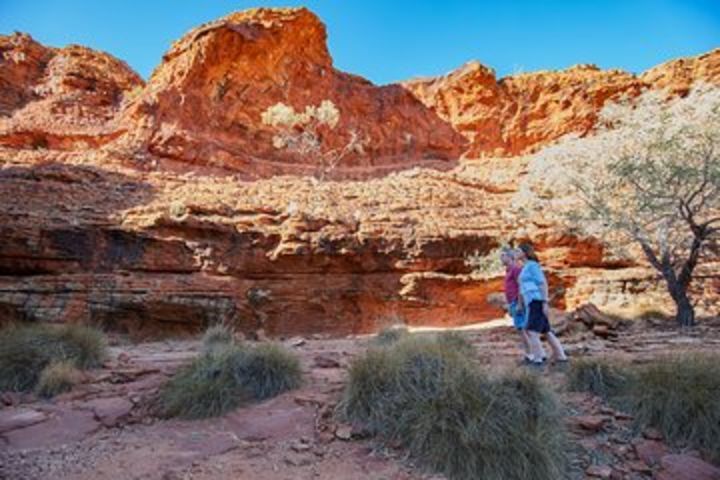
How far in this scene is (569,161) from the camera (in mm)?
11234

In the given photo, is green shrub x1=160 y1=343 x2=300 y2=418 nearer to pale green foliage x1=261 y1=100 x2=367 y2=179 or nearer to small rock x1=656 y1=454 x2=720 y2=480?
small rock x1=656 y1=454 x2=720 y2=480

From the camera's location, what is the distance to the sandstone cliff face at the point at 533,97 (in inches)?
1240

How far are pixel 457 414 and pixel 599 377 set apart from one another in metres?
1.84

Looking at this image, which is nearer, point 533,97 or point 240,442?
point 240,442

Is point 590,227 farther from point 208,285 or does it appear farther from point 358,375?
point 208,285

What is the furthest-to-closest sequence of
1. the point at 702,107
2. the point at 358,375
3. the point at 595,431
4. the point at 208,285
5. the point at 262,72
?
the point at 262,72 → the point at 208,285 → the point at 702,107 → the point at 358,375 → the point at 595,431

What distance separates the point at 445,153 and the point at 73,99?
75.7 ft

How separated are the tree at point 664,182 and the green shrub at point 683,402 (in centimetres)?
605

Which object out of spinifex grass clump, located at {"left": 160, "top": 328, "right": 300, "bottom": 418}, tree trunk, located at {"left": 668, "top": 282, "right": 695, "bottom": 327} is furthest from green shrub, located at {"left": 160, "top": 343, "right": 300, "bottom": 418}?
tree trunk, located at {"left": 668, "top": 282, "right": 695, "bottom": 327}

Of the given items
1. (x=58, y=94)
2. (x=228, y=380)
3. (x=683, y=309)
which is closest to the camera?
(x=228, y=380)

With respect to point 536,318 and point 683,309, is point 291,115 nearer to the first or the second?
point 683,309

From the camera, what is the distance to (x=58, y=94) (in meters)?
26.6

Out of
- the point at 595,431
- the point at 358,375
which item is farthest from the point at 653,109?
the point at 358,375

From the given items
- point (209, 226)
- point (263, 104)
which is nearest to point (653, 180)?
point (209, 226)
